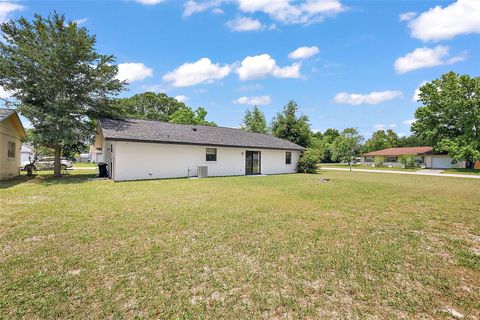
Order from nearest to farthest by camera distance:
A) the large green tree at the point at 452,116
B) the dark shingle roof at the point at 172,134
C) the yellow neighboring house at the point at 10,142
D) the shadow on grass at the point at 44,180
Answer: 1. the shadow on grass at the point at 44,180
2. the yellow neighboring house at the point at 10,142
3. the dark shingle roof at the point at 172,134
4. the large green tree at the point at 452,116

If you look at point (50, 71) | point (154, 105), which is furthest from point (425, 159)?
point (154, 105)

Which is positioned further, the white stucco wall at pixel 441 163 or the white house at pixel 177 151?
the white stucco wall at pixel 441 163

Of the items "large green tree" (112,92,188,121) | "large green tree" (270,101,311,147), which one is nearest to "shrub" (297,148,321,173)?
"large green tree" (270,101,311,147)

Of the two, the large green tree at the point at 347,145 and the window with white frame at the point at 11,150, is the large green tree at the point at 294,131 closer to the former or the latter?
the large green tree at the point at 347,145

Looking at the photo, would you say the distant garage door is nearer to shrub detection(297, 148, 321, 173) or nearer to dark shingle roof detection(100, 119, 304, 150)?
shrub detection(297, 148, 321, 173)

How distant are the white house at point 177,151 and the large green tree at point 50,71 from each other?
2.07m

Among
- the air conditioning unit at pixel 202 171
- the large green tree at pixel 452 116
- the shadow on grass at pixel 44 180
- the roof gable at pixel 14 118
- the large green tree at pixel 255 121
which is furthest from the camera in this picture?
the large green tree at pixel 255 121

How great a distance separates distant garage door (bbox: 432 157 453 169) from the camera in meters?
35.5

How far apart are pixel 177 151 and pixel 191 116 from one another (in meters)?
26.5

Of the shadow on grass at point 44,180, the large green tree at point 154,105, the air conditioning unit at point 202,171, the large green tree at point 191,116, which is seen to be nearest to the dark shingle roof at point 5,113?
the shadow on grass at point 44,180

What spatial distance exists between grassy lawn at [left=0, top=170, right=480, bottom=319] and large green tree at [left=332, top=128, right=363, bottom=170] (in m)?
46.2

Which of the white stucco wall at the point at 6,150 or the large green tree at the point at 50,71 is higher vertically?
the large green tree at the point at 50,71

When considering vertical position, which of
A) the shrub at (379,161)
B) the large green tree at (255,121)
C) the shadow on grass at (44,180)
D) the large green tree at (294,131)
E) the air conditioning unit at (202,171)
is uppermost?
the large green tree at (255,121)

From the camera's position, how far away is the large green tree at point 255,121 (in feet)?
141
